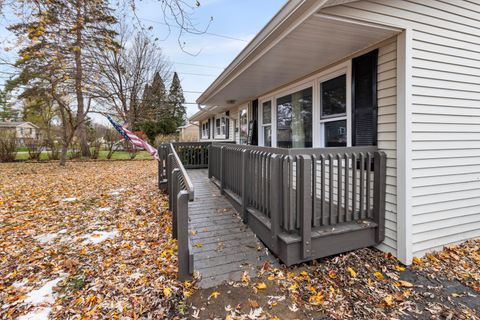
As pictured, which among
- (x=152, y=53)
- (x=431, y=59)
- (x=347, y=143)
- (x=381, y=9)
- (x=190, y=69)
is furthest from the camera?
(x=190, y=69)

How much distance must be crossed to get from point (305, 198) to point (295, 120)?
301 centimetres

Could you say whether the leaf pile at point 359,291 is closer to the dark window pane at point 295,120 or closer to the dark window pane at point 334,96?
the dark window pane at point 334,96

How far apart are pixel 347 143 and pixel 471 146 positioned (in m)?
1.62

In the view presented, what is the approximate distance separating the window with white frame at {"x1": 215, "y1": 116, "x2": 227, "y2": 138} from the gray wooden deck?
23.3 ft

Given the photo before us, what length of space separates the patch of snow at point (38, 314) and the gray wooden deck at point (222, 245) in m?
1.29

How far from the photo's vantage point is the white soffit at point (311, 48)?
2.60 metres

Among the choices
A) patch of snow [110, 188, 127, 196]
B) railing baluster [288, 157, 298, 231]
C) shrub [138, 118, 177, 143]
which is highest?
shrub [138, 118, 177, 143]

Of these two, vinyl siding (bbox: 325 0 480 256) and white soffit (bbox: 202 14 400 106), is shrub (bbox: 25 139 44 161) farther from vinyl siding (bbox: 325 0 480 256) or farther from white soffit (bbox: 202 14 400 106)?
vinyl siding (bbox: 325 0 480 256)

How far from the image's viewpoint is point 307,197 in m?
2.52

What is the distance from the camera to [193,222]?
369 cm

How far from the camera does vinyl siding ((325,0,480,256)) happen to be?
283cm

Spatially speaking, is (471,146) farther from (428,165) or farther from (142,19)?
(142,19)

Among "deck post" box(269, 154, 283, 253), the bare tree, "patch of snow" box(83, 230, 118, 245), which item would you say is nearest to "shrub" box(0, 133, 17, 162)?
the bare tree

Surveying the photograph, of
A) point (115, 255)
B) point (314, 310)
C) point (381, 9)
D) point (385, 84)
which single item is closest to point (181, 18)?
point (381, 9)
